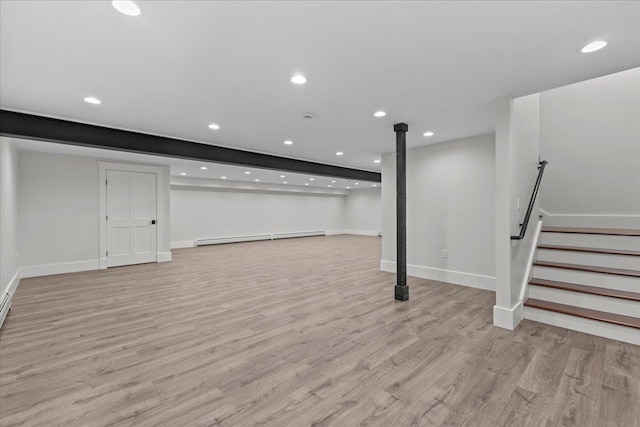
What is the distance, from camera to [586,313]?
2953 millimetres

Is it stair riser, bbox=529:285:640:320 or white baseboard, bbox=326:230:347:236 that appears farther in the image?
white baseboard, bbox=326:230:347:236

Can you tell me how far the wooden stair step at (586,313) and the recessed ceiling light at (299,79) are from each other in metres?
3.58

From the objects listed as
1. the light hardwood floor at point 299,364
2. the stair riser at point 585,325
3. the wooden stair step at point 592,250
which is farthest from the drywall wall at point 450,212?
the stair riser at point 585,325

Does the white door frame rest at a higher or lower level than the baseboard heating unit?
higher

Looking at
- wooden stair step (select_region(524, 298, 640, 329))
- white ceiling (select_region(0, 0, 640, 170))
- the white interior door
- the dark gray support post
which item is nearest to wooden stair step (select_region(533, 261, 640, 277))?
wooden stair step (select_region(524, 298, 640, 329))

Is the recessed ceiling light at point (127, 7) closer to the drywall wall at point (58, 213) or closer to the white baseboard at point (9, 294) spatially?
the white baseboard at point (9, 294)

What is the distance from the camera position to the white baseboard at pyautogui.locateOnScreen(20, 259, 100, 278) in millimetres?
5443

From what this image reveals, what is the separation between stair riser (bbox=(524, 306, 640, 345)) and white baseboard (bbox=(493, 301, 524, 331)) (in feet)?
0.82

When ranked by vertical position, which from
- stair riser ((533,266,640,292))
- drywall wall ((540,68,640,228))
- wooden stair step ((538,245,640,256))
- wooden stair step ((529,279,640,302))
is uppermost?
drywall wall ((540,68,640,228))

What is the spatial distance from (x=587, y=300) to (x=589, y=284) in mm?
338

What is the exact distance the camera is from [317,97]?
314 centimetres

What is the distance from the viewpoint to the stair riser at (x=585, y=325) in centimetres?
267

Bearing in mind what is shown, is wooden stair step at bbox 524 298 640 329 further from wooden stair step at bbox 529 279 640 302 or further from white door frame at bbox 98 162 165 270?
white door frame at bbox 98 162 165 270

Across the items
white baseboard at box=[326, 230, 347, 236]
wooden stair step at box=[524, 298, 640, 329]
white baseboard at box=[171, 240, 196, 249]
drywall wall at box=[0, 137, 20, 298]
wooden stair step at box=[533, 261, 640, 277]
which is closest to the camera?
wooden stair step at box=[524, 298, 640, 329]
